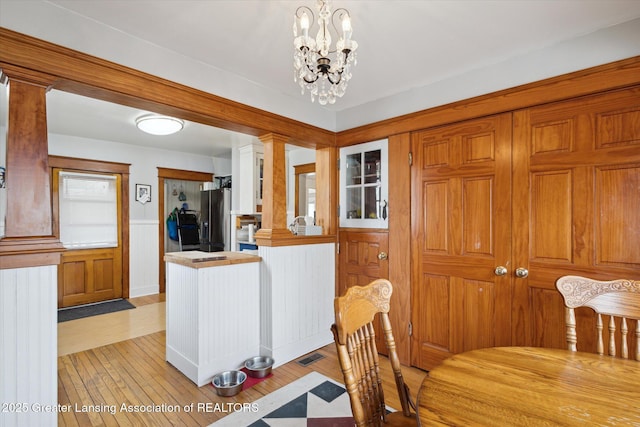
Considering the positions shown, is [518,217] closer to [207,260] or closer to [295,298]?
[295,298]

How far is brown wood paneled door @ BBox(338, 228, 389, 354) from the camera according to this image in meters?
3.00

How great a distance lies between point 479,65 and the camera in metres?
2.36

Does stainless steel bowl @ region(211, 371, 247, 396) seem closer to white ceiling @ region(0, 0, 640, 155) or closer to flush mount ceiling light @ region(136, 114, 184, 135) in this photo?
white ceiling @ region(0, 0, 640, 155)

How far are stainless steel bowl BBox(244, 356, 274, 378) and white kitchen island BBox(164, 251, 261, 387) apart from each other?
0.24 feet

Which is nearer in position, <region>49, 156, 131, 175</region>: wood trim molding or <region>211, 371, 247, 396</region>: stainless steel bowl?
<region>211, 371, 247, 396</region>: stainless steel bowl

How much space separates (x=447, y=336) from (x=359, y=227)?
125 cm

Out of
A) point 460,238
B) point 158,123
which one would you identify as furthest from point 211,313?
point 158,123

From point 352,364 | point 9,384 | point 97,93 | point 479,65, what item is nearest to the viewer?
point 352,364

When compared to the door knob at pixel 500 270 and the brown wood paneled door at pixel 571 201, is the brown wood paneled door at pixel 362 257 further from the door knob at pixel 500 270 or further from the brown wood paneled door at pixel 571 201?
the brown wood paneled door at pixel 571 201

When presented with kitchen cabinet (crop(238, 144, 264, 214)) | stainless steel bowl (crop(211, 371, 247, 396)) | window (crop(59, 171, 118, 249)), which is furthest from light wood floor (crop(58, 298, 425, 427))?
kitchen cabinet (crop(238, 144, 264, 214))

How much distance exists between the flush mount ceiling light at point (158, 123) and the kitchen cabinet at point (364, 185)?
190 cm

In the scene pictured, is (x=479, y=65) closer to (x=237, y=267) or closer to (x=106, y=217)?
(x=237, y=267)

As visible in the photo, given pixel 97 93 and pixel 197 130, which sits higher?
pixel 197 130

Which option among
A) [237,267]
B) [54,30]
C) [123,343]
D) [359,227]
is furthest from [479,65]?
[123,343]
